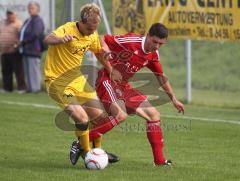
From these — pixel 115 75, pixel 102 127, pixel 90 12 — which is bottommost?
pixel 102 127

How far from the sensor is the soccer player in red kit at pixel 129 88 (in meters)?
11.1

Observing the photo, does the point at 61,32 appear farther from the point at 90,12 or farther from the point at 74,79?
the point at 74,79

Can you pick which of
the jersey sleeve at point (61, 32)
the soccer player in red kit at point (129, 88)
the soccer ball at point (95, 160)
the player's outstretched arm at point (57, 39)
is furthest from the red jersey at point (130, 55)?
the soccer ball at point (95, 160)

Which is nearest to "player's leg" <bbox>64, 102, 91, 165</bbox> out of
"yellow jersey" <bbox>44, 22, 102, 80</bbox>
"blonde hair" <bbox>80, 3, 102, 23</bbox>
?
"yellow jersey" <bbox>44, 22, 102, 80</bbox>

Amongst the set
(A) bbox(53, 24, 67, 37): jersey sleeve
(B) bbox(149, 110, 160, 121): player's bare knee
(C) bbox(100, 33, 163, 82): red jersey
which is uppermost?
(A) bbox(53, 24, 67, 37): jersey sleeve

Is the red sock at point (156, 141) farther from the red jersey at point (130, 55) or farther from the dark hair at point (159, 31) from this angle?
the dark hair at point (159, 31)

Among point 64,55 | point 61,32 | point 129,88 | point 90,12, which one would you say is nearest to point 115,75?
point 129,88

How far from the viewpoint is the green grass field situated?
34.1ft

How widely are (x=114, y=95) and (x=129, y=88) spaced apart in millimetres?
354

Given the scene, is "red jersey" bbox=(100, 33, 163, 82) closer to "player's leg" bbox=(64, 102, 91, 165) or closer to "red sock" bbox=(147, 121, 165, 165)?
"red sock" bbox=(147, 121, 165, 165)

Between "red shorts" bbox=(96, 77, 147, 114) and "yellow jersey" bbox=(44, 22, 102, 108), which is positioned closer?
"yellow jersey" bbox=(44, 22, 102, 108)

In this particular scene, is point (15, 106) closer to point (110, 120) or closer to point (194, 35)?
point (194, 35)

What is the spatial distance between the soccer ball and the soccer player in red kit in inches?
20.7

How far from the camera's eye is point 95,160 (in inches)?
422
